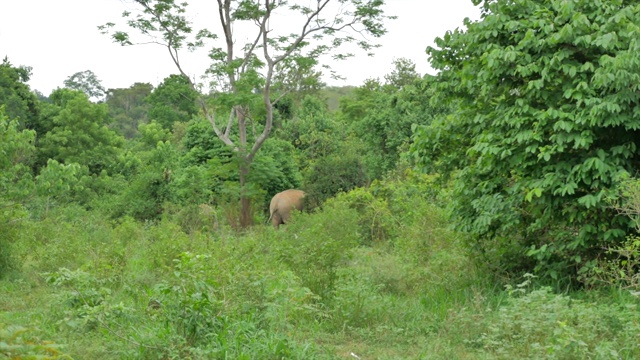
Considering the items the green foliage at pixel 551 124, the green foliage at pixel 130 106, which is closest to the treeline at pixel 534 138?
the green foliage at pixel 551 124

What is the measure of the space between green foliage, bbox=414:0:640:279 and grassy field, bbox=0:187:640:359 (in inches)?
28.0

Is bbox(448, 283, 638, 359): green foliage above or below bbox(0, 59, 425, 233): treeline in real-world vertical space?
below

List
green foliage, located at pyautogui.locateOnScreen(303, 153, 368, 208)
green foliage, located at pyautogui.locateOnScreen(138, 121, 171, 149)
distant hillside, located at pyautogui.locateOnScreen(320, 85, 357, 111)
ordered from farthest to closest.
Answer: distant hillside, located at pyautogui.locateOnScreen(320, 85, 357, 111), green foliage, located at pyautogui.locateOnScreen(138, 121, 171, 149), green foliage, located at pyautogui.locateOnScreen(303, 153, 368, 208)

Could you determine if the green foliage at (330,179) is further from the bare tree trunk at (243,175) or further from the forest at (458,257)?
the forest at (458,257)

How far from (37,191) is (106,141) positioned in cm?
2111

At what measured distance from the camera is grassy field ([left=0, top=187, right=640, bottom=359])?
5.34m

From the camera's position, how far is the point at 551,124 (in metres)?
7.07

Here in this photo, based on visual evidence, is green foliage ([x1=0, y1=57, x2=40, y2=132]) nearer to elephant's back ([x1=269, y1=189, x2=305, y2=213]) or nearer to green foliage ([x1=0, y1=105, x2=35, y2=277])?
elephant's back ([x1=269, y1=189, x2=305, y2=213])

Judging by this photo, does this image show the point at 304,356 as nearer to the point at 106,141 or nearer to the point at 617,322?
the point at 617,322

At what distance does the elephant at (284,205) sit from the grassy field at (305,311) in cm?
910

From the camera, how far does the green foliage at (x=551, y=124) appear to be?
6.75 m

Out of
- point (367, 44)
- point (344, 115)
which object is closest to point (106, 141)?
point (344, 115)

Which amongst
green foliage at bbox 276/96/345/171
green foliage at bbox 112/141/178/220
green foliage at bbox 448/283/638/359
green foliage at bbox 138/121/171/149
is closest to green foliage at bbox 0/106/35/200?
green foliage at bbox 448/283/638/359

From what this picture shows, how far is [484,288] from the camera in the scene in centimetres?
804
